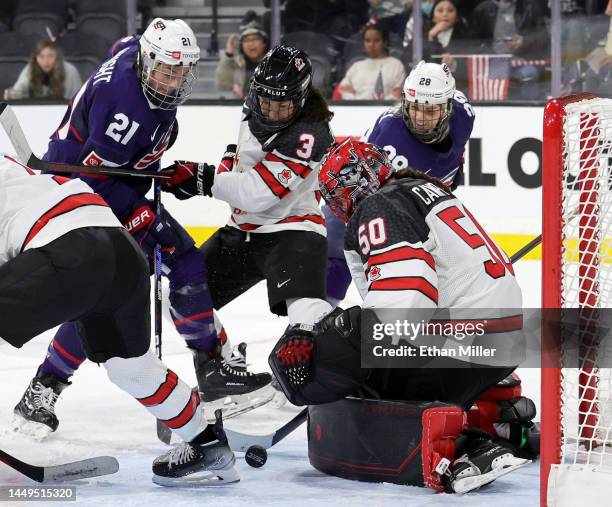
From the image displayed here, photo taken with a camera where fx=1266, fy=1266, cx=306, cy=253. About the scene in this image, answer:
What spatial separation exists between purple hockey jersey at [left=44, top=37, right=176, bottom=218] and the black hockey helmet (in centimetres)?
25

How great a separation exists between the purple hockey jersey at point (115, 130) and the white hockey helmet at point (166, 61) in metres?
0.04

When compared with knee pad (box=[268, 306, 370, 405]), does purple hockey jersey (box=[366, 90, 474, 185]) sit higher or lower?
higher

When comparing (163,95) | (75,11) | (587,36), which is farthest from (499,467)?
(75,11)

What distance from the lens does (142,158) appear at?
11.5 feet

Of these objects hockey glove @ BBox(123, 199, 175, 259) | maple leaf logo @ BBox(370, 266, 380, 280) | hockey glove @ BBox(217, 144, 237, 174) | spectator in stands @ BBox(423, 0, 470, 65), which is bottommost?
maple leaf logo @ BBox(370, 266, 380, 280)

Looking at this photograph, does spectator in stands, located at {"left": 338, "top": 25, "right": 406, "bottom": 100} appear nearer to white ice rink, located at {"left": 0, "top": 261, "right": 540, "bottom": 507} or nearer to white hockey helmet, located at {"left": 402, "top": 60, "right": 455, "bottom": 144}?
white ice rink, located at {"left": 0, "top": 261, "right": 540, "bottom": 507}

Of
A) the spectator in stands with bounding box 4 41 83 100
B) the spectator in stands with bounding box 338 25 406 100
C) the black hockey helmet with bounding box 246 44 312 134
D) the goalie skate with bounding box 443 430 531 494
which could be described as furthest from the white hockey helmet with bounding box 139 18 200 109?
the spectator in stands with bounding box 4 41 83 100

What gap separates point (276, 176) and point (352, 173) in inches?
29.6

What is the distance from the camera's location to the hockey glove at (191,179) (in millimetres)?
3562

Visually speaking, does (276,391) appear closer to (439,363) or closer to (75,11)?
(439,363)

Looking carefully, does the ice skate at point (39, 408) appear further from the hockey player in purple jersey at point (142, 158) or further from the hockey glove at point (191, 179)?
the hockey glove at point (191, 179)

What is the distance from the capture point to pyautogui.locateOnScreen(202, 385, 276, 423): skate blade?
3582mm

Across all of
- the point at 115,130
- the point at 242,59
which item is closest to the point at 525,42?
the point at 242,59

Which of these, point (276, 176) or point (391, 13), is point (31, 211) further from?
point (391, 13)
